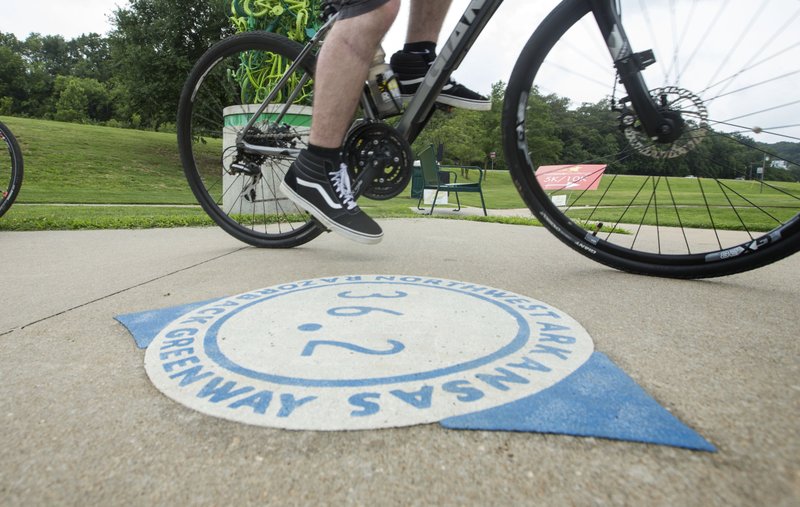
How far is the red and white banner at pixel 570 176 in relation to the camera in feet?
6.67

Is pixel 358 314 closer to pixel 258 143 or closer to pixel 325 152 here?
pixel 325 152

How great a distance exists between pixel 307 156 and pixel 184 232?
1863 millimetres

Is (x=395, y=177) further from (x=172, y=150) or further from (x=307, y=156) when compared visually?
(x=172, y=150)

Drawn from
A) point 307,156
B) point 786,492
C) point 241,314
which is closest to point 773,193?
point 786,492

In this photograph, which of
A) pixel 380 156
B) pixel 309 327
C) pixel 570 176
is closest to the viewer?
pixel 309 327

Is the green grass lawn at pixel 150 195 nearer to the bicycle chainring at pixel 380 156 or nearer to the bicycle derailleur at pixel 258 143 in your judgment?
the bicycle chainring at pixel 380 156

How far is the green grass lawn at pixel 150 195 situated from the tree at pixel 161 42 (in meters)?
2.07

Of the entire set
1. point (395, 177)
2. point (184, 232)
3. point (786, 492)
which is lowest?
point (184, 232)

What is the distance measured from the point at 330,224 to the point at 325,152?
1.03ft

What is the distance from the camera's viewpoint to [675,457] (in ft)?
2.21

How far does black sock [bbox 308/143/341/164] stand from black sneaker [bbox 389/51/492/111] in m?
0.43

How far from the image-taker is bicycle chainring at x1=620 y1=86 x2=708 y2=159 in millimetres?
1707

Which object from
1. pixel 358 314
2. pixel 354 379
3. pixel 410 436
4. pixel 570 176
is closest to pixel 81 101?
pixel 570 176

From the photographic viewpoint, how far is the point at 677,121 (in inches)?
67.1
